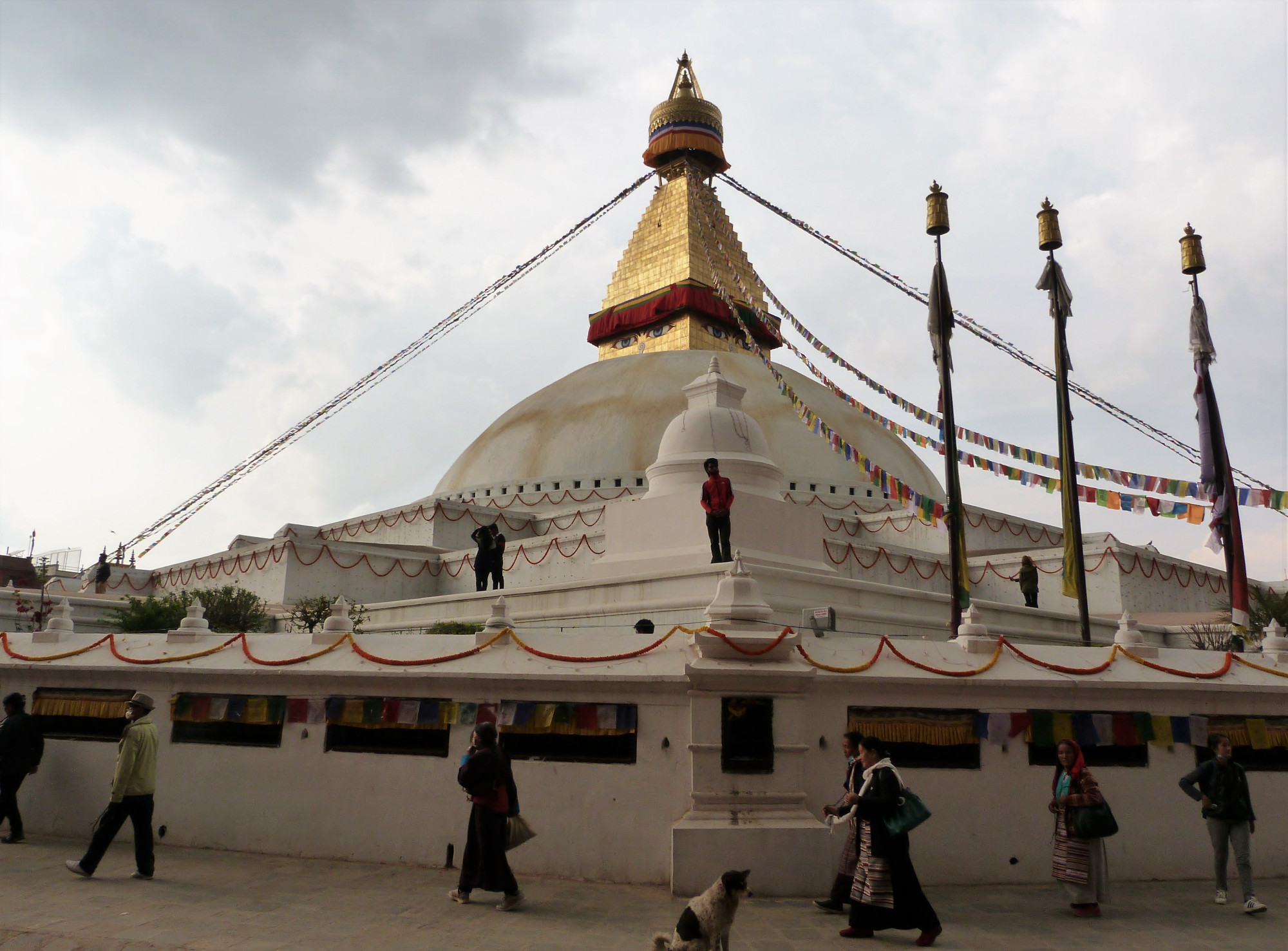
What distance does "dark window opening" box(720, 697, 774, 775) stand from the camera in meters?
6.61

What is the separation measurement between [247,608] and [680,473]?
27.6ft

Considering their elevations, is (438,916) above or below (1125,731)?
below

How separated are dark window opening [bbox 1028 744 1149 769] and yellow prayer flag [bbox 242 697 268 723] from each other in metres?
5.97

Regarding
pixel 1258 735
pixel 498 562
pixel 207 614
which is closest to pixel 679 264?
pixel 498 562

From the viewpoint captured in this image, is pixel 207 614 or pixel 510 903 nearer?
pixel 510 903

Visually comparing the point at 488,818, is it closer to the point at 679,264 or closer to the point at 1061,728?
the point at 1061,728

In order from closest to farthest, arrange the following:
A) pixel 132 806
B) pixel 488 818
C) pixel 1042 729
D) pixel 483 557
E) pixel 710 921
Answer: pixel 710 921 → pixel 488 818 → pixel 132 806 → pixel 1042 729 → pixel 483 557

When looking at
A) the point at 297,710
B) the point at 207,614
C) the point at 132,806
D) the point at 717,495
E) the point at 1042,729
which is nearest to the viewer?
the point at 132,806

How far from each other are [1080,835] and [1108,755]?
1.60m

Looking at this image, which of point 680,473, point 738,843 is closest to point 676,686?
point 738,843

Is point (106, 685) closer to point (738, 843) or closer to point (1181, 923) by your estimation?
point (738, 843)

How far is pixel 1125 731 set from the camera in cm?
759

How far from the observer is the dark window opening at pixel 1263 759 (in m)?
7.93

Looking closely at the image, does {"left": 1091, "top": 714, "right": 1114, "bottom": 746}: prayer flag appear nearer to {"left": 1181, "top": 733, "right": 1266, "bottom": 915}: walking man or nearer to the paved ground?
{"left": 1181, "top": 733, "right": 1266, "bottom": 915}: walking man
